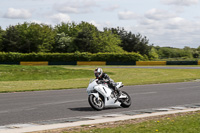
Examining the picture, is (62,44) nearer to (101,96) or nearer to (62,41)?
(62,41)

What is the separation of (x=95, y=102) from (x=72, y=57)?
191 ft

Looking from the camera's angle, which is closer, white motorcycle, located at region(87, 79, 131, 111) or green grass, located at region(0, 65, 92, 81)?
white motorcycle, located at region(87, 79, 131, 111)

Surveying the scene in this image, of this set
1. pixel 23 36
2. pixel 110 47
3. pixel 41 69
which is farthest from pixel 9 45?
pixel 41 69

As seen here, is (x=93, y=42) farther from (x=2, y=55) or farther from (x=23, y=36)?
(x=2, y=55)

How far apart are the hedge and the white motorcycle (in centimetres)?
5398

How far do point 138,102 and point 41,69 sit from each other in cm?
2750

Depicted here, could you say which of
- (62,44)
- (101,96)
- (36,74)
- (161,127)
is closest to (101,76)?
(101,96)

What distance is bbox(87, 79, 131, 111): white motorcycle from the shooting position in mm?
11602

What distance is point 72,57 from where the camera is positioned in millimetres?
69688

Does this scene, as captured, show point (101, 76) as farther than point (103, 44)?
No

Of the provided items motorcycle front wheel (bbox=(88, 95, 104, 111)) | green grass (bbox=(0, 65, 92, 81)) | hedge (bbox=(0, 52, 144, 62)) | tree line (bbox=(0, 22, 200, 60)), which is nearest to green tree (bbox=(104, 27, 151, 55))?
tree line (bbox=(0, 22, 200, 60))

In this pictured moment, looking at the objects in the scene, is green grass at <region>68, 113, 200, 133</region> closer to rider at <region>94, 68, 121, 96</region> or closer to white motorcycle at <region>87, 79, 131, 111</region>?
white motorcycle at <region>87, 79, 131, 111</region>

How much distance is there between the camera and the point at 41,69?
132 feet

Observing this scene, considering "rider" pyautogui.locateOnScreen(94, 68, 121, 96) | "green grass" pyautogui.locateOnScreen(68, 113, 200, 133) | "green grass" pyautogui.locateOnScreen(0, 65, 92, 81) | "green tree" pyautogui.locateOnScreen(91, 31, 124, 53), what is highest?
"green tree" pyautogui.locateOnScreen(91, 31, 124, 53)
